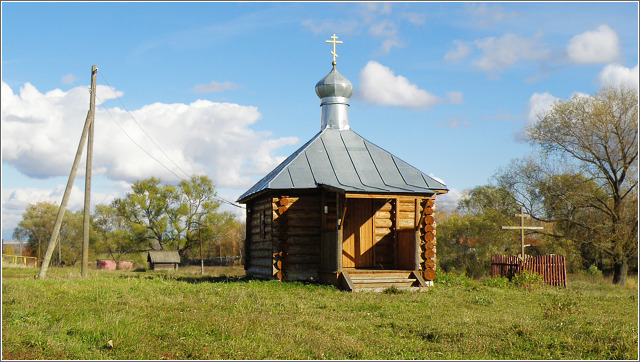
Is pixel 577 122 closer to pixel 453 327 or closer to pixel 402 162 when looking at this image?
pixel 402 162

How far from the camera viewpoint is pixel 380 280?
616 inches

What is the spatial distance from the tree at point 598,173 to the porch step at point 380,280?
14646 millimetres

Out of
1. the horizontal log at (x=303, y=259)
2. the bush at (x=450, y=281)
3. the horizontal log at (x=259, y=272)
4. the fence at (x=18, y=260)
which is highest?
the horizontal log at (x=303, y=259)

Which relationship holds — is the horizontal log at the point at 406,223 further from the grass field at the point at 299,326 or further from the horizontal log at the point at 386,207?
the grass field at the point at 299,326

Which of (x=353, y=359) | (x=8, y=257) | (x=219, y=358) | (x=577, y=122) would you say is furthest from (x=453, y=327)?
(x=8, y=257)

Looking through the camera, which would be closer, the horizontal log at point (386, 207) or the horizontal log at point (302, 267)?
the horizontal log at point (302, 267)

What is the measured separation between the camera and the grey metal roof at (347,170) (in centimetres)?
1683

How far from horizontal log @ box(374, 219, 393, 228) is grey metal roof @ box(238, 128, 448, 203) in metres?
1.25

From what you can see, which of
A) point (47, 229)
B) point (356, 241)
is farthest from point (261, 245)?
point (47, 229)

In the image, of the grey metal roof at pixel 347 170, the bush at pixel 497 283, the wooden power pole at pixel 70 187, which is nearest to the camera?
the grey metal roof at pixel 347 170

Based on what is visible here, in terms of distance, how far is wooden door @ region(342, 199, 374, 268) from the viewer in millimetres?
17797

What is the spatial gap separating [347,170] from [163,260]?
108 feet

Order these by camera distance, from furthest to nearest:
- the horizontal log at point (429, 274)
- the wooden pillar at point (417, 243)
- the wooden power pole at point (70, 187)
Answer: the wooden power pole at point (70, 187) → the horizontal log at point (429, 274) → the wooden pillar at point (417, 243)

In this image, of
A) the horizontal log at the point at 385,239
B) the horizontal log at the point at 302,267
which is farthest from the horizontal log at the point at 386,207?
the horizontal log at the point at 302,267
